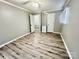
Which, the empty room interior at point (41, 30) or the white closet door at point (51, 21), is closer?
the empty room interior at point (41, 30)

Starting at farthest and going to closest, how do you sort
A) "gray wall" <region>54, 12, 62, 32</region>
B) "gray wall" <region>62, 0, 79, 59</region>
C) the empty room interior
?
"gray wall" <region>54, 12, 62, 32</region> < the empty room interior < "gray wall" <region>62, 0, 79, 59</region>

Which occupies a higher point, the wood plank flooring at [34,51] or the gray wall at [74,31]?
the gray wall at [74,31]

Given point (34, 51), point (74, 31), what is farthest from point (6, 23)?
point (74, 31)

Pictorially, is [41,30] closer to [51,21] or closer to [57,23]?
[51,21]

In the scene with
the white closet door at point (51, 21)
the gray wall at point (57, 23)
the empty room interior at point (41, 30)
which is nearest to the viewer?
the empty room interior at point (41, 30)

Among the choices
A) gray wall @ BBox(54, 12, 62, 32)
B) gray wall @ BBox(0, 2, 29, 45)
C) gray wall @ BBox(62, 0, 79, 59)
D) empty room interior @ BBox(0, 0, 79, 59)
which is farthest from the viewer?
gray wall @ BBox(54, 12, 62, 32)

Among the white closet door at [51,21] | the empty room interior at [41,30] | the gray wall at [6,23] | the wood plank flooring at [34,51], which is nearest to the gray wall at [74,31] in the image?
the empty room interior at [41,30]

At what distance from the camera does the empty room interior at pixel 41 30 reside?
194 centimetres

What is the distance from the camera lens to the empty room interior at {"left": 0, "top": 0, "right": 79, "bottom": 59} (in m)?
1.94

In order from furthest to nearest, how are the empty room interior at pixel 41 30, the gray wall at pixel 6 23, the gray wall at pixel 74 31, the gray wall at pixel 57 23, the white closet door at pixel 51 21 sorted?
the white closet door at pixel 51 21 → the gray wall at pixel 57 23 → the gray wall at pixel 6 23 → the empty room interior at pixel 41 30 → the gray wall at pixel 74 31

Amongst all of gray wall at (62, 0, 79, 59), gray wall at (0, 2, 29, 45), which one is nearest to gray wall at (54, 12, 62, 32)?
gray wall at (62, 0, 79, 59)

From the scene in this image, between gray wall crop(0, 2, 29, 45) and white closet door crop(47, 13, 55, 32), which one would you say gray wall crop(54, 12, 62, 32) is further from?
gray wall crop(0, 2, 29, 45)

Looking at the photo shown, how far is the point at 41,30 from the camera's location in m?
6.01

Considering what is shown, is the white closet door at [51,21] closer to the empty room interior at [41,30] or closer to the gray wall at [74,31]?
the empty room interior at [41,30]
